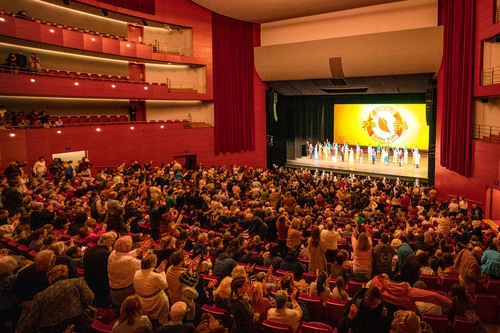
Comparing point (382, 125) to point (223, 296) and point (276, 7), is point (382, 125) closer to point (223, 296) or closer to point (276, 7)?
point (276, 7)

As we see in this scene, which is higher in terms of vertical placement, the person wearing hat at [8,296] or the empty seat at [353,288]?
the person wearing hat at [8,296]

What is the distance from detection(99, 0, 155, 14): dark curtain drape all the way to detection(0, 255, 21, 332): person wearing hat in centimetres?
1615

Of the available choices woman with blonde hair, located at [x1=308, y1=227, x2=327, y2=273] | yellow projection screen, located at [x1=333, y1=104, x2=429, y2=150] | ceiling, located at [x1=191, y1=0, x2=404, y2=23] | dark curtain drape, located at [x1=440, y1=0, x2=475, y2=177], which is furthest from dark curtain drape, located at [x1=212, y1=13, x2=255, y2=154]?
woman with blonde hair, located at [x1=308, y1=227, x2=327, y2=273]

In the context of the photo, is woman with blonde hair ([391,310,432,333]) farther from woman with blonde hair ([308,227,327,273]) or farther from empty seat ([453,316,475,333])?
woman with blonde hair ([308,227,327,273])

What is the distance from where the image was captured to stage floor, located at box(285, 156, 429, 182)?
20.1 metres

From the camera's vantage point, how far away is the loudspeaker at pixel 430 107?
17.8 meters

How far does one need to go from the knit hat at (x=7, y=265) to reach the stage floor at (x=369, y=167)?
724 inches

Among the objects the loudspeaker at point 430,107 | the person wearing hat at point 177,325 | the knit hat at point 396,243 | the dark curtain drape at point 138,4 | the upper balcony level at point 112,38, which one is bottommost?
the knit hat at point 396,243

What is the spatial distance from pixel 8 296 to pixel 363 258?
4.46 metres

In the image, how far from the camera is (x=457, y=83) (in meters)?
14.7

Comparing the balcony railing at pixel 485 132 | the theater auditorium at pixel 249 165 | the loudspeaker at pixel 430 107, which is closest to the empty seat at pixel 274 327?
the theater auditorium at pixel 249 165

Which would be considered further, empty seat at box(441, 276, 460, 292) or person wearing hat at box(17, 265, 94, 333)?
empty seat at box(441, 276, 460, 292)

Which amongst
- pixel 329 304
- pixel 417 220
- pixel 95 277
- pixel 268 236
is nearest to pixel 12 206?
pixel 95 277

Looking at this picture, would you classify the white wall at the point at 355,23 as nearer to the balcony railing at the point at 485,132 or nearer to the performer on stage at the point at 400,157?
the balcony railing at the point at 485,132
